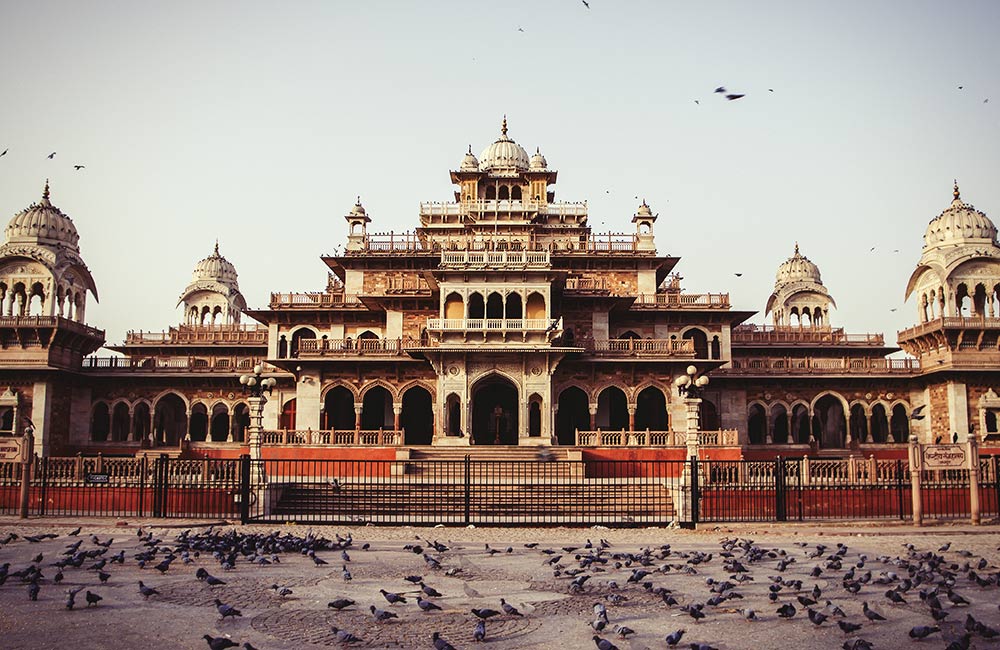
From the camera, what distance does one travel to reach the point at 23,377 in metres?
39.2

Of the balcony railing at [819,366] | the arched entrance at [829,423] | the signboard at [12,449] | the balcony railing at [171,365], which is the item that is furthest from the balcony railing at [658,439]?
the balcony railing at [171,365]

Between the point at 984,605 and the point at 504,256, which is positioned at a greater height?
the point at 504,256

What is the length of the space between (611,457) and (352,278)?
1561 centimetres

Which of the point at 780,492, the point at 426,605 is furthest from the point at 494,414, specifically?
the point at 426,605

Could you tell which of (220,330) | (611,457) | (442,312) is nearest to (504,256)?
(442,312)

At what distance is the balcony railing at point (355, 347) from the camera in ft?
115

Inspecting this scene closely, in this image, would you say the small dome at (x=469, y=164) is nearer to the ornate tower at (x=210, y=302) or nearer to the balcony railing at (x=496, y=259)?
the balcony railing at (x=496, y=259)

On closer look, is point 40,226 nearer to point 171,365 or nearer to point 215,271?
point 171,365

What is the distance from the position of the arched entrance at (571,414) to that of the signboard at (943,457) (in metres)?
20.1

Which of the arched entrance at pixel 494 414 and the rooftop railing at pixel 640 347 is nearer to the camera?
the rooftop railing at pixel 640 347

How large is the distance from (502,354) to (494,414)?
3.77 meters

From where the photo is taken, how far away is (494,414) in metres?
36.0

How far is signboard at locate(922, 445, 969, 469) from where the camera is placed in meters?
17.3

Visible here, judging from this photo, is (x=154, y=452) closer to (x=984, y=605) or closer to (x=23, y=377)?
(x=23, y=377)
